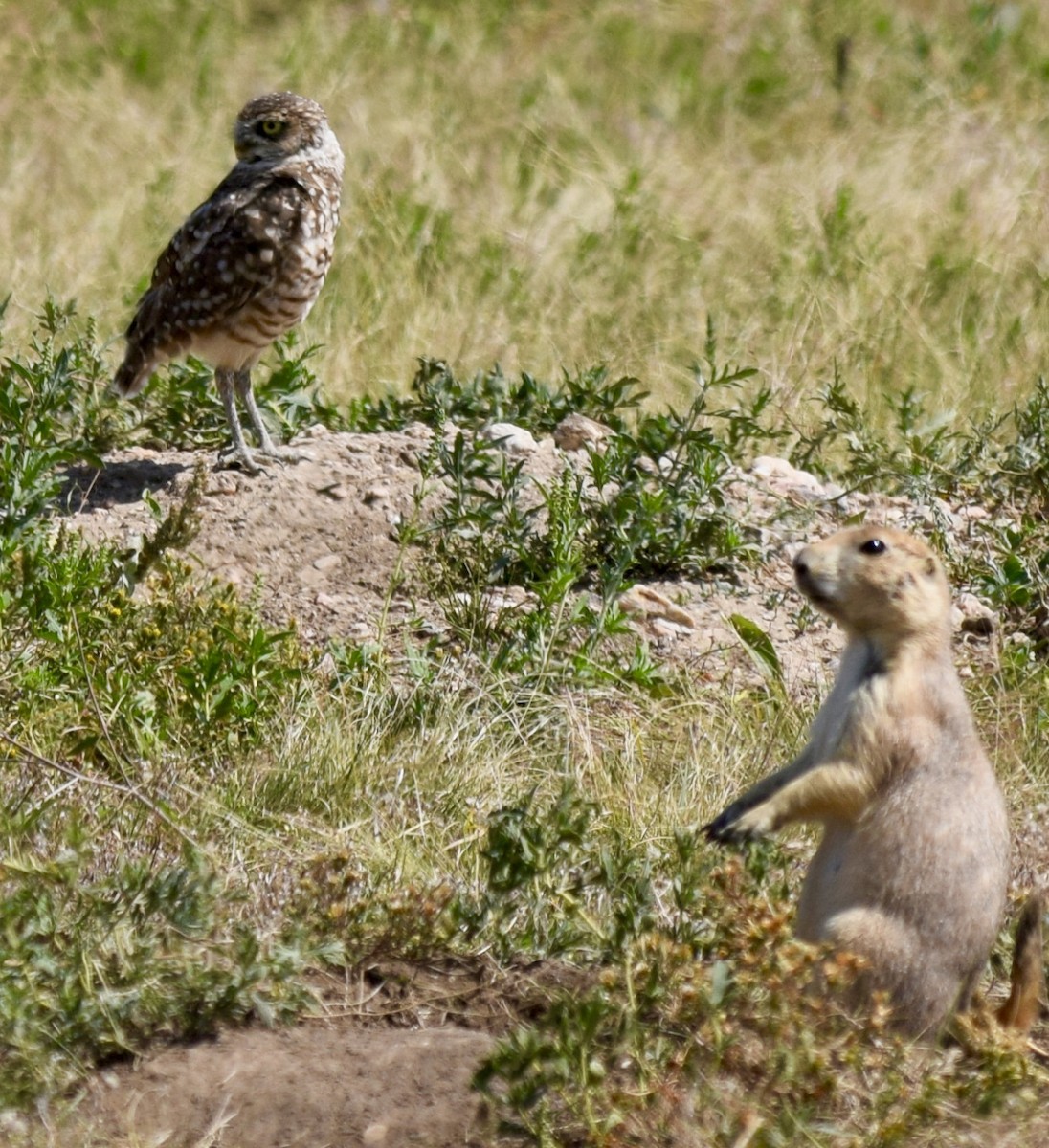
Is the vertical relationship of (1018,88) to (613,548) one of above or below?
above

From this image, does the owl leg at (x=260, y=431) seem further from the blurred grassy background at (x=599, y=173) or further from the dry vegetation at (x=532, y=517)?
the blurred grassy background at (x=599, y=173)

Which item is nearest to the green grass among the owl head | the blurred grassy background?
the blurred grassy background

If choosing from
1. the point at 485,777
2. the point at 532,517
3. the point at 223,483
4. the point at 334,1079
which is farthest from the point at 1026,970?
the point at 223,483

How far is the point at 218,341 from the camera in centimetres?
697

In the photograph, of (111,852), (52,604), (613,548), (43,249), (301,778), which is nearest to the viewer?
(111,852)

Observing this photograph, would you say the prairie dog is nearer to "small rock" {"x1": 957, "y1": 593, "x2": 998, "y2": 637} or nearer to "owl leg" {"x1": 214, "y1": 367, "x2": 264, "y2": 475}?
"small rock" {"x1": 957, "y1": 593, "x2": 998, "y2": 637}

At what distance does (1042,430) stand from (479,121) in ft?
17.5

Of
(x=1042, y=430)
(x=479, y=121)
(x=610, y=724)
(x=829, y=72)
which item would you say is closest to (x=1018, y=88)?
(x=829, y=72)

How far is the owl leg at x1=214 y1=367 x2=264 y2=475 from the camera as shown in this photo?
6.60 meters

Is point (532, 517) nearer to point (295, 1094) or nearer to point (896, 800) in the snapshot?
point (896, 800)

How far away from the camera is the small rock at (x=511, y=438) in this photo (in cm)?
667

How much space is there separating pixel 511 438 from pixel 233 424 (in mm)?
959

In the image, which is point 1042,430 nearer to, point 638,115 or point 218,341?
point 218,341

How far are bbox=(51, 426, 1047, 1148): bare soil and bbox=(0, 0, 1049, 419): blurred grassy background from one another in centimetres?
104
